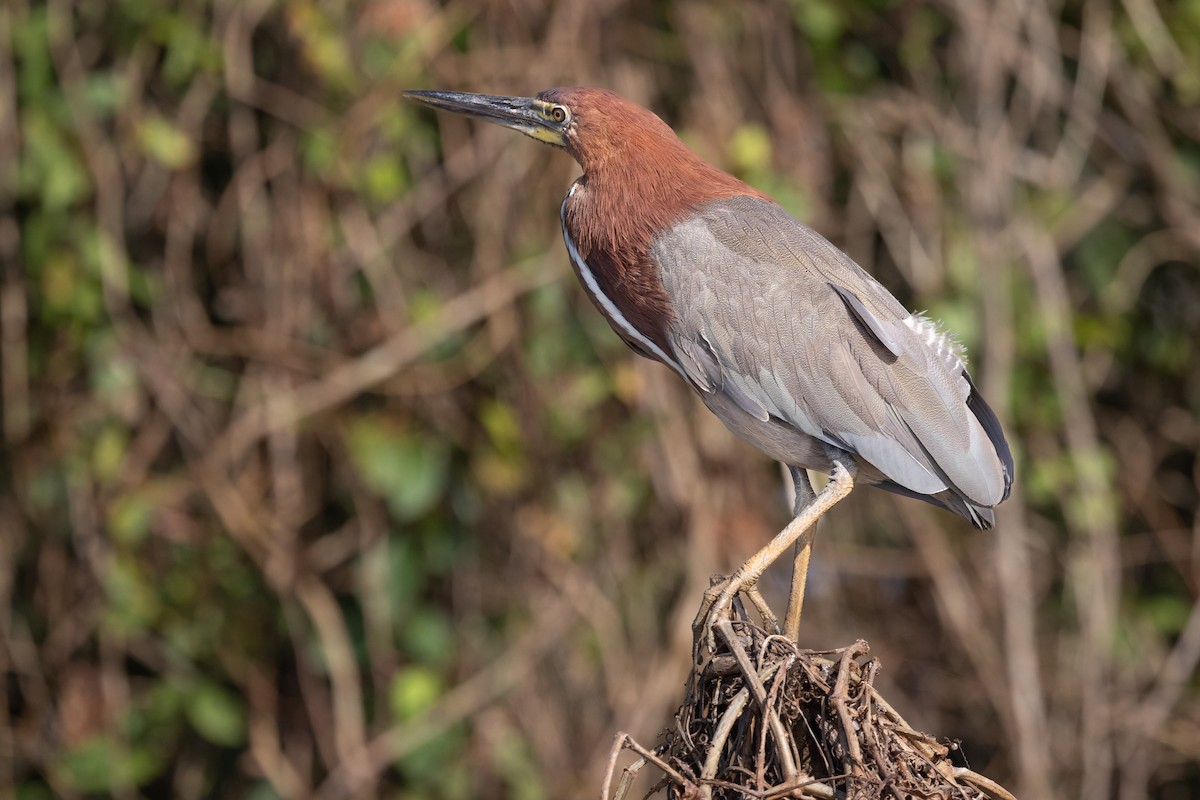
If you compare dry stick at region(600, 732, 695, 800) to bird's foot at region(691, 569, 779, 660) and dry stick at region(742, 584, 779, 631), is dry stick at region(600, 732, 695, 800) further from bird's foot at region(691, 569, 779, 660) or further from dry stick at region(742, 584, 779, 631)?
dry stick at region(742, 584, 779, 631)

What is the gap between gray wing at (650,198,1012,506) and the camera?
7.31ft

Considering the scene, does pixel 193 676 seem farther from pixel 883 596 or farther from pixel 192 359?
pixel 883 596

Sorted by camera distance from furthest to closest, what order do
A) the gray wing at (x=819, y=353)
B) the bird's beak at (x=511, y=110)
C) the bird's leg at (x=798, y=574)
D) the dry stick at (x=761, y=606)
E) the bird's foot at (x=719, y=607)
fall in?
the bird's beak at (x=511, y=110), the gray wing at (x=819, y=353), the bird's leg at (x=798, y=574), the dry stick at (x=761, y=606), the bird's foot at (x=719, y=607)

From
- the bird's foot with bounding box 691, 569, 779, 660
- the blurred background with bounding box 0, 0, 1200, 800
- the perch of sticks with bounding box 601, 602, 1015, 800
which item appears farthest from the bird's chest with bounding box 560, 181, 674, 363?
the blurred background with bounding box 0, 0, 1200, 800

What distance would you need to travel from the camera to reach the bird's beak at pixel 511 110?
92.4 inches

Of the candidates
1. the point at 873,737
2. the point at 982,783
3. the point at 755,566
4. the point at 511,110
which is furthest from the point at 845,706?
the point at 511,110

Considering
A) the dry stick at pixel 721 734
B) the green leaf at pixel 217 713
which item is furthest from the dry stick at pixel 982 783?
the green leaf at pixel 217 713

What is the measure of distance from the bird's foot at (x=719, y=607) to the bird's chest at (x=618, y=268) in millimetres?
467

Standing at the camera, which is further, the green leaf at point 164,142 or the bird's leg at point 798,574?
the green leaf at point 164,142

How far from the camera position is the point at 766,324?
90.1 inches

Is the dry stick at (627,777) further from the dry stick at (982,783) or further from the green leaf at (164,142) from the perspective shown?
the green leaf at (164,142)

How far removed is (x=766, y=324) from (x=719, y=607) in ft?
1.94

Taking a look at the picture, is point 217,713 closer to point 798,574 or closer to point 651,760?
point 798,574

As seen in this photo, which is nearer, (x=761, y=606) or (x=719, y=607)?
(x=719, y=607)
